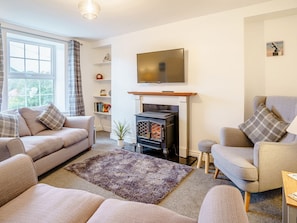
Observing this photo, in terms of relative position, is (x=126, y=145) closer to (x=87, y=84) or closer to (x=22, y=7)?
(x=87, y=84)

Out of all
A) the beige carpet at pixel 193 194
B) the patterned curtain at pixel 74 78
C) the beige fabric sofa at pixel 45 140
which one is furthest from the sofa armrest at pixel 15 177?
the patterned curtain at pixel 74 78

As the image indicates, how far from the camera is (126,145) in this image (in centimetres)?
383

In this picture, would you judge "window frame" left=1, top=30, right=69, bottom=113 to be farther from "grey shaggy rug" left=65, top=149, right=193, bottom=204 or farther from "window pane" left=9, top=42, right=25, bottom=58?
"grey shaggy rug" left=65, top=149, right=193, bottom=204

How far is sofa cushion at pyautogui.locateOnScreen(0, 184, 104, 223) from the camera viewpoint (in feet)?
3.51

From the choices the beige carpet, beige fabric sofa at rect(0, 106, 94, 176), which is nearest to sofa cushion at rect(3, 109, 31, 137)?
beige fabric sofa at rect(0, 106, 94, 176)

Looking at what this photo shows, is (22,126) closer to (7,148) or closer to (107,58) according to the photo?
(7,148)

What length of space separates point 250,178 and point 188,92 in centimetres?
172

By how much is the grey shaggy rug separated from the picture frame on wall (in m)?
2.02

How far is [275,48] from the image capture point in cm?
273

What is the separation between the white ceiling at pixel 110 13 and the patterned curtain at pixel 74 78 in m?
0.53

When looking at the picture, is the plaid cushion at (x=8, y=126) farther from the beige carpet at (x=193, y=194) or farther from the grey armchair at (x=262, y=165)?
the grey armchair at (x=262, y=165)

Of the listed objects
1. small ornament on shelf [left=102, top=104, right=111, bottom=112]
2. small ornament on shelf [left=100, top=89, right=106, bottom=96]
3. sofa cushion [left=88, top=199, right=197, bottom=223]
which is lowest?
sofa cushion [left=88, top=199, right=197, bottom=223]

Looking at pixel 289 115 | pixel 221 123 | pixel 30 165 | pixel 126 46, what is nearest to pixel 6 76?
pixel 126 46

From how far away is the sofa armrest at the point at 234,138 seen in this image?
7.89 ft
